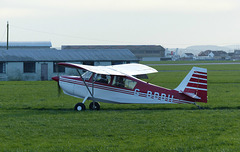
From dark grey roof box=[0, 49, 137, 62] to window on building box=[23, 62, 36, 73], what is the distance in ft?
1.56

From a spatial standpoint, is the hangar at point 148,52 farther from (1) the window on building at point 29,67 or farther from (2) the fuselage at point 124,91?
(2) the fuselage at point 124,91

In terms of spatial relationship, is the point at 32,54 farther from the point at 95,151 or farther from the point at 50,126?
the point at 95,151

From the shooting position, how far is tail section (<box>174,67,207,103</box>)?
648 inches

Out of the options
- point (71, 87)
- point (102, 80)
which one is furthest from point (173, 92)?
point (71, 87)

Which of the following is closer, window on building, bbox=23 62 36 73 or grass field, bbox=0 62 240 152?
grass field, bbox=0 62 240 152

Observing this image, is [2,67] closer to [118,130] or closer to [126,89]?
[126,89]

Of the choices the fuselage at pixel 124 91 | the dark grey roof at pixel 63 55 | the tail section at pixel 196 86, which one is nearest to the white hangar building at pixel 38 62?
the dark grey roof at pixel 63 55

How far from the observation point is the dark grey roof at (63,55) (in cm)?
4169

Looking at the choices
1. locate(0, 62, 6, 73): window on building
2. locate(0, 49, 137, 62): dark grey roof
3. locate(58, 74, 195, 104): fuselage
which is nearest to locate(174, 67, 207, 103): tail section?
locate(58, 74, 195, 104): fuselage

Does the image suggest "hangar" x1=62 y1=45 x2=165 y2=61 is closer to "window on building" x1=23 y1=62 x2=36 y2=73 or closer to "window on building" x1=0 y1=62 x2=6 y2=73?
"window on building" x1=23 y1=62 x2=36 y2=73

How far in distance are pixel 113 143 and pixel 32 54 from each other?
111ft

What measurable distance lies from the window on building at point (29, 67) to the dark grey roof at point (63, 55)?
48 cm

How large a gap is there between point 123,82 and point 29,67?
25975 mm

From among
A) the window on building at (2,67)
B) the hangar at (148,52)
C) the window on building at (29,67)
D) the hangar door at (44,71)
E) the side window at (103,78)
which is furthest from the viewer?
the hangar at (148,52)
